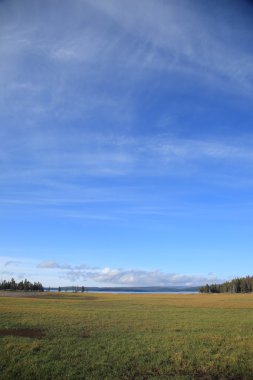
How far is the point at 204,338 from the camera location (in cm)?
2325

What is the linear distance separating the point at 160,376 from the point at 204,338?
31.9ft

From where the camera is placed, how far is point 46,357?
17.2 m

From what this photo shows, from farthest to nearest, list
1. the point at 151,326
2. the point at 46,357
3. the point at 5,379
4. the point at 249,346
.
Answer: the point at 151,326 → the point at 249,346 → the point at 46,357 → the point at 5,379

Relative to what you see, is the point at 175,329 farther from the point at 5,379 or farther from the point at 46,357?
the point at 5,379

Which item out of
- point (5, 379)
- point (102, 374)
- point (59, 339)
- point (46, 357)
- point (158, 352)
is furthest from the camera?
point (59, 339)

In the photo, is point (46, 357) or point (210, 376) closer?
point (210, 376)

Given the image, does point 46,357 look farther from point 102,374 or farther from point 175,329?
point 175,329

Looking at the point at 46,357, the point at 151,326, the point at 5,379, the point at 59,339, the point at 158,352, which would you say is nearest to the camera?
the point at 5,379

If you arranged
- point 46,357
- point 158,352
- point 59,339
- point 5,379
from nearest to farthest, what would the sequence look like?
point 5,379
point 46,357
point 158,352
point 59,339

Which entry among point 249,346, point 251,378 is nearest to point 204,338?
point 249,346

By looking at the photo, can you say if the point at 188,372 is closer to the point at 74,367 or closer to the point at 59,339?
the point at 74,367

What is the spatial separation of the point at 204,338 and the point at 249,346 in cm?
338

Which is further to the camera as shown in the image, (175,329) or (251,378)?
(175,329)

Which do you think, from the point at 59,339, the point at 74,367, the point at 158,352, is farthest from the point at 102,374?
the point at 59,339
